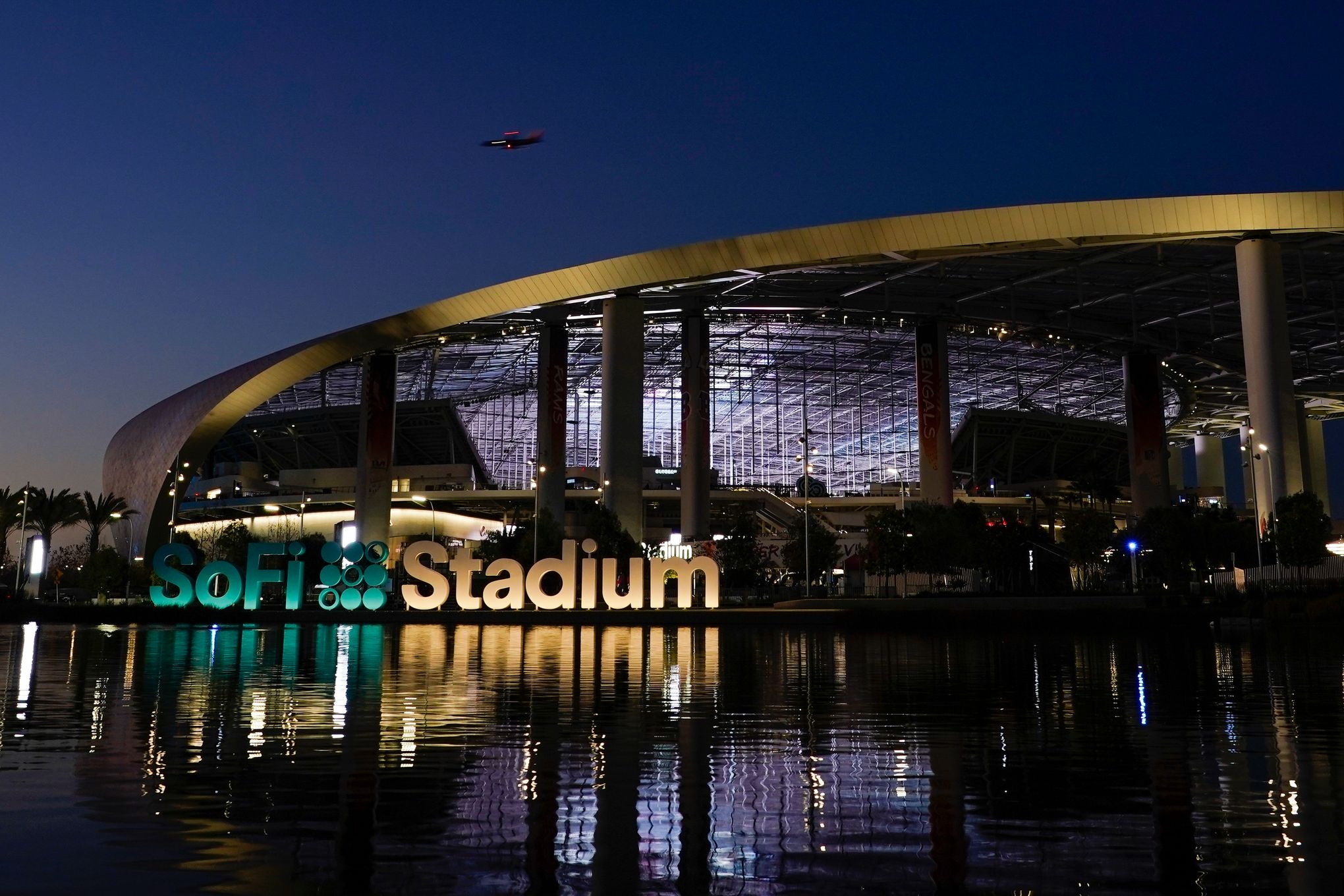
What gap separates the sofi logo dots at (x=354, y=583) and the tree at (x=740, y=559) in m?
19.0

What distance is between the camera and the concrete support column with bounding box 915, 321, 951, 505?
207 feet

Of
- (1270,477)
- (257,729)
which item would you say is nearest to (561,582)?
(1270,477)

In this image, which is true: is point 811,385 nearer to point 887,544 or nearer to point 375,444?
point 375,444

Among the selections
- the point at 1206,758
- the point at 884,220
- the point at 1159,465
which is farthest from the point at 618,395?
the point at 1206,758

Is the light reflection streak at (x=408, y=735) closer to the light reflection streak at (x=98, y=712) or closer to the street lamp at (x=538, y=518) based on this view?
the light reflection streak at (x=98, y=712)

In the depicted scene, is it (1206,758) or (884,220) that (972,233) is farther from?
(1206,758)

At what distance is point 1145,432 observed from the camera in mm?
A: 66625

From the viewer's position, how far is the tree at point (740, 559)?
58.6 meters

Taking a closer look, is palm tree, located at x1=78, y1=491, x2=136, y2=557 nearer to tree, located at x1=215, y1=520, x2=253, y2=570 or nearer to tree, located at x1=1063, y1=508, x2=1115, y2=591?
tree, located at x1=215, y1=520, x2=253, y2=570

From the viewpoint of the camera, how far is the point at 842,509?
9088 cm

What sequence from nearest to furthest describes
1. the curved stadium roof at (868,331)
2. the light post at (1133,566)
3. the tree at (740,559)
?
the curved stadium roof at (868,331) → the light post at (1133,566) → the tree at (740,559)

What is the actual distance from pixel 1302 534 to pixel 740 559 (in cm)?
2768

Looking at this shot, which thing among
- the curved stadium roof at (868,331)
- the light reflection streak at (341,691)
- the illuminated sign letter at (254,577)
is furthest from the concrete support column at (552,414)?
the light reflection streak at (341,691)

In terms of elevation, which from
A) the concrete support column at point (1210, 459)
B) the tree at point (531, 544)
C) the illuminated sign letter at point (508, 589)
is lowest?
the illuminated sign letter at point (508, 589)
